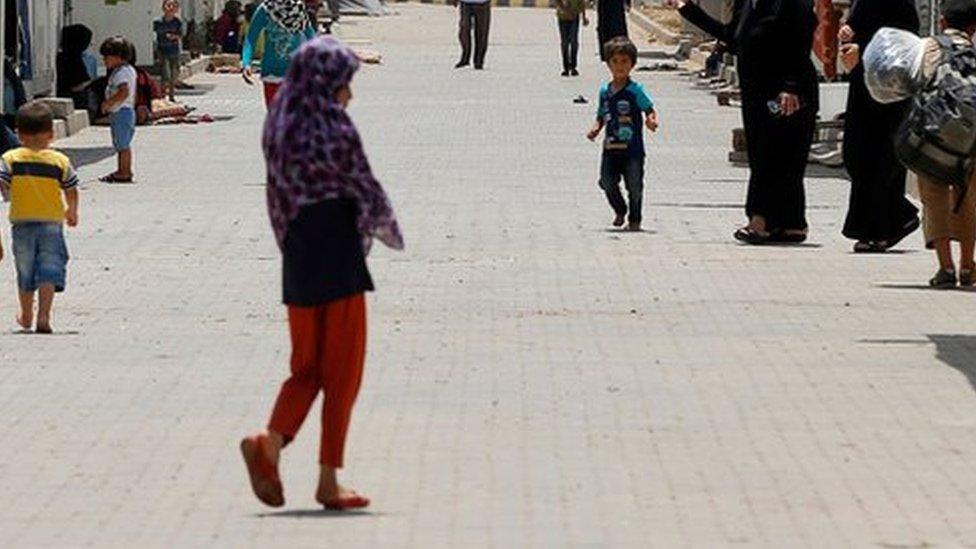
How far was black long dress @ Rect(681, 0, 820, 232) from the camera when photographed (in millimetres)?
18719

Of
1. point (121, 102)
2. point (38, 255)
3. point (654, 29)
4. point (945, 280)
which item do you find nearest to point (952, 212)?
point (945, 280)

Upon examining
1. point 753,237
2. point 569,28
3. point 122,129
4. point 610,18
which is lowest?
point 569,28

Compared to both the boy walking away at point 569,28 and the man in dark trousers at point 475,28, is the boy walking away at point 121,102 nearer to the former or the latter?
the boy walking away at point 569,28

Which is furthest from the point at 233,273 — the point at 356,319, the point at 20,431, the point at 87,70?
the point at 87,70

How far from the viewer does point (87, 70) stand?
3297 centimetres

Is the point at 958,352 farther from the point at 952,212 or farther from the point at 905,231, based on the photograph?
the point at 905,231

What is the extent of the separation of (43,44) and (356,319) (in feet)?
71.8

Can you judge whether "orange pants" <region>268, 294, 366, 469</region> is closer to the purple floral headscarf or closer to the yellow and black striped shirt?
the purple floral headscarf

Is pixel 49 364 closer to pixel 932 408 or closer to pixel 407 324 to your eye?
pixel 407 324

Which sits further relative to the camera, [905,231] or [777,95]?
[777,95]

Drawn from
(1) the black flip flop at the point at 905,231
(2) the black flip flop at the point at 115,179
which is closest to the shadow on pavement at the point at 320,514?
(1) the black flip flop at the point at 905,231

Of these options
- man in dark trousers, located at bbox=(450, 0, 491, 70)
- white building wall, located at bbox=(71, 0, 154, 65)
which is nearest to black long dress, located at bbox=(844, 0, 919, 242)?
white building wall, located at bbox=(71, 0, 154, 65)

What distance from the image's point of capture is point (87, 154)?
89.2 feet

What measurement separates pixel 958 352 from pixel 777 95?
5.74m
